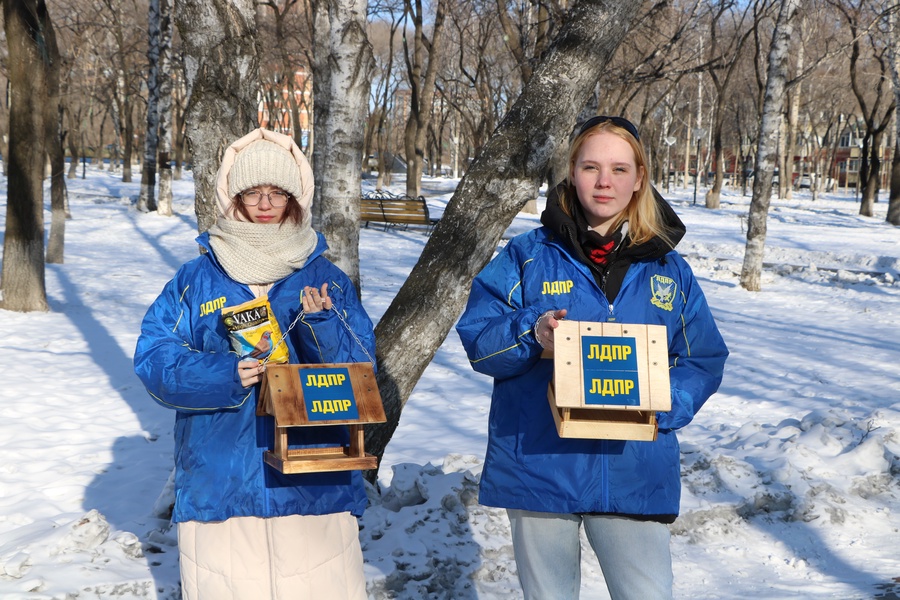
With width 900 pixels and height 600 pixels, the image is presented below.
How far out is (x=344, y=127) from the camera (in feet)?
15.3

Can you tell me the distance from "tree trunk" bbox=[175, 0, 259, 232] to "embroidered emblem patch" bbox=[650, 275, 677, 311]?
7.81 ft

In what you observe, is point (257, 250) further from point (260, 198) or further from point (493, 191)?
point (493, 191)

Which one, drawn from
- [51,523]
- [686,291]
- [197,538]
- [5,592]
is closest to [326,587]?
[197,538]

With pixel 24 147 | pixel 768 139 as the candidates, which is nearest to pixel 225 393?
pixel 24 147

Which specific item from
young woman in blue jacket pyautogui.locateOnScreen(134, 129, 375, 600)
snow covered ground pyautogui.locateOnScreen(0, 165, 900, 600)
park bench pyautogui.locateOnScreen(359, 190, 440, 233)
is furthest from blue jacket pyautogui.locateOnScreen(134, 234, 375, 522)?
park bench pyautogui.locateOnScreen(359, 190, 440, 233)

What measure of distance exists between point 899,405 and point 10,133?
30.2 ft

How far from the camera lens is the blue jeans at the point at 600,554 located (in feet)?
8.24

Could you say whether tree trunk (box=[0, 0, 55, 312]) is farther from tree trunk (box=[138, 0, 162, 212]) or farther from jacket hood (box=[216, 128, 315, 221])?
tree trunk (box=[138, 0, 162, 212])

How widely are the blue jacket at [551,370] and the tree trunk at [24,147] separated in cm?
837

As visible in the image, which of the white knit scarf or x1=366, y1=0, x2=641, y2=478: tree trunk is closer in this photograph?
the white knit scarf

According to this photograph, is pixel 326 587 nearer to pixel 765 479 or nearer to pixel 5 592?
pixel 5 592

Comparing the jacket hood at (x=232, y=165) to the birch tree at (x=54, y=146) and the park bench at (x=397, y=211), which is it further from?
the park bench at (x=397, y=211)

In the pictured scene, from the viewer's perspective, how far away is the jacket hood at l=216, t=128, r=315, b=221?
2771mm

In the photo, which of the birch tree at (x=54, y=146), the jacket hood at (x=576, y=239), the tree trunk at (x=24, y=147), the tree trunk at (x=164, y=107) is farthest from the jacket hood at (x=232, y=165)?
the tree trunk at (x=164, y=107)
